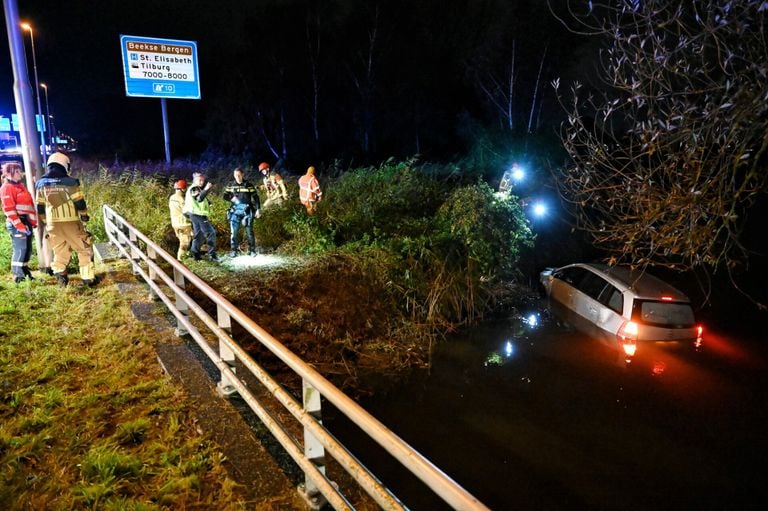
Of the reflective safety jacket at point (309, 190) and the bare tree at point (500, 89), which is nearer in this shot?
the reflective safety jacket at point (309, 190)

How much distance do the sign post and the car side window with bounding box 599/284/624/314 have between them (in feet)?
46.4

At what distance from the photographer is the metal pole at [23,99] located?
7.11m

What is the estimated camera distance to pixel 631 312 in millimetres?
8984

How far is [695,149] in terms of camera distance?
144 inches

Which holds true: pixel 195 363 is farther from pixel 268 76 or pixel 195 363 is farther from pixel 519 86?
pixel 268 76

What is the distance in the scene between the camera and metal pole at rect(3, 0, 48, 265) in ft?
23.3

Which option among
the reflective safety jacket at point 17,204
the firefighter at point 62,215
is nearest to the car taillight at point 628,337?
the firefighter at point 62,215

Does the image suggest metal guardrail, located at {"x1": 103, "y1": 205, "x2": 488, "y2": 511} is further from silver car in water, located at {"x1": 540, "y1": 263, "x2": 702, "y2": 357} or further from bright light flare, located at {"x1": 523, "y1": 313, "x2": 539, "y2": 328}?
bright light flare, located at {"x1": 523, "y1": 313, "x2": 539, "y2": 328}

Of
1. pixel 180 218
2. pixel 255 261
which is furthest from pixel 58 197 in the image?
pixel 255 261

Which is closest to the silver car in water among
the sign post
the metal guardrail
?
the metal guardrail

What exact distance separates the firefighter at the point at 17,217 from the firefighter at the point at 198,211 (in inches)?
96.8

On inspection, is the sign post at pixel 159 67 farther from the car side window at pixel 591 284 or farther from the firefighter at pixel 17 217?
the car side window at pixel 591 284

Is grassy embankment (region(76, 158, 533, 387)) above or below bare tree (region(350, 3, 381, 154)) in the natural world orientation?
below

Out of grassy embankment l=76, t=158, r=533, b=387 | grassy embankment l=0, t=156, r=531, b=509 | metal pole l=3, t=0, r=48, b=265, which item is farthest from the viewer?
grassy embankment l=76, t=158, r=533, b=387
